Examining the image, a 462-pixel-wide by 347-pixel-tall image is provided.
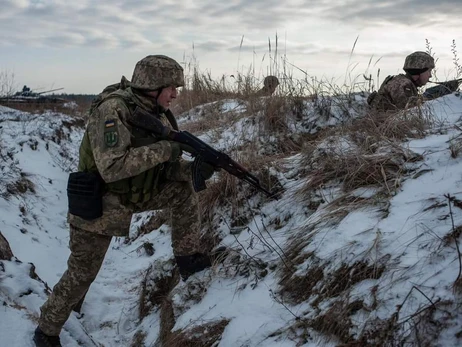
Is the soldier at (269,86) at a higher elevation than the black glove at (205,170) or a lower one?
higher

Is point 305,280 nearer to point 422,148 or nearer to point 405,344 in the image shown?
point 405,344

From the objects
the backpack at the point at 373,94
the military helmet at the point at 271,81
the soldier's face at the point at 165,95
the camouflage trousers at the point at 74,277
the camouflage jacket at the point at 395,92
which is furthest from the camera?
the military helmet at the point at 271,81

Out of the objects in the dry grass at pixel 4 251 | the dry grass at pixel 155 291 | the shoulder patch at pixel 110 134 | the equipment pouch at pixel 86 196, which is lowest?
the dry grass at pixel 155 291

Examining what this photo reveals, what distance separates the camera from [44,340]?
8.91ft

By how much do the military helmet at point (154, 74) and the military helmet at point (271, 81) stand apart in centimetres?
270

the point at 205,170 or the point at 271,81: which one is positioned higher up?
the point at 271,81

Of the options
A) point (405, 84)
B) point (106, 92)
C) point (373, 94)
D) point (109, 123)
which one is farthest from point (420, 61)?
point (109, 123)

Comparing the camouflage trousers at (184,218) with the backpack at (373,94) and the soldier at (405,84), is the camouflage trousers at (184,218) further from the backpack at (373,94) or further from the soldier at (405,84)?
the backpack at (373,94)

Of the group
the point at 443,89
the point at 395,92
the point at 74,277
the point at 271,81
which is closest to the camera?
the point at 74,277

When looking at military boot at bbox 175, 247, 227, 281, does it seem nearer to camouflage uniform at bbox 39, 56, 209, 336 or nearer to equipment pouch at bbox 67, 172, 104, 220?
camouflage uniform at bbox 39, 56, 209, 336

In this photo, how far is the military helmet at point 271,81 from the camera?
5.42m

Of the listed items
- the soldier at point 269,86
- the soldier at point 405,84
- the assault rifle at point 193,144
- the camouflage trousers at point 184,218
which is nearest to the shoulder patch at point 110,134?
the assault rifle at point 193,144

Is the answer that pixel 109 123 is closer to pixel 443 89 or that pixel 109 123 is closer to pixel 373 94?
pixel 373 94

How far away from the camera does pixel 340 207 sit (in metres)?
2.76
